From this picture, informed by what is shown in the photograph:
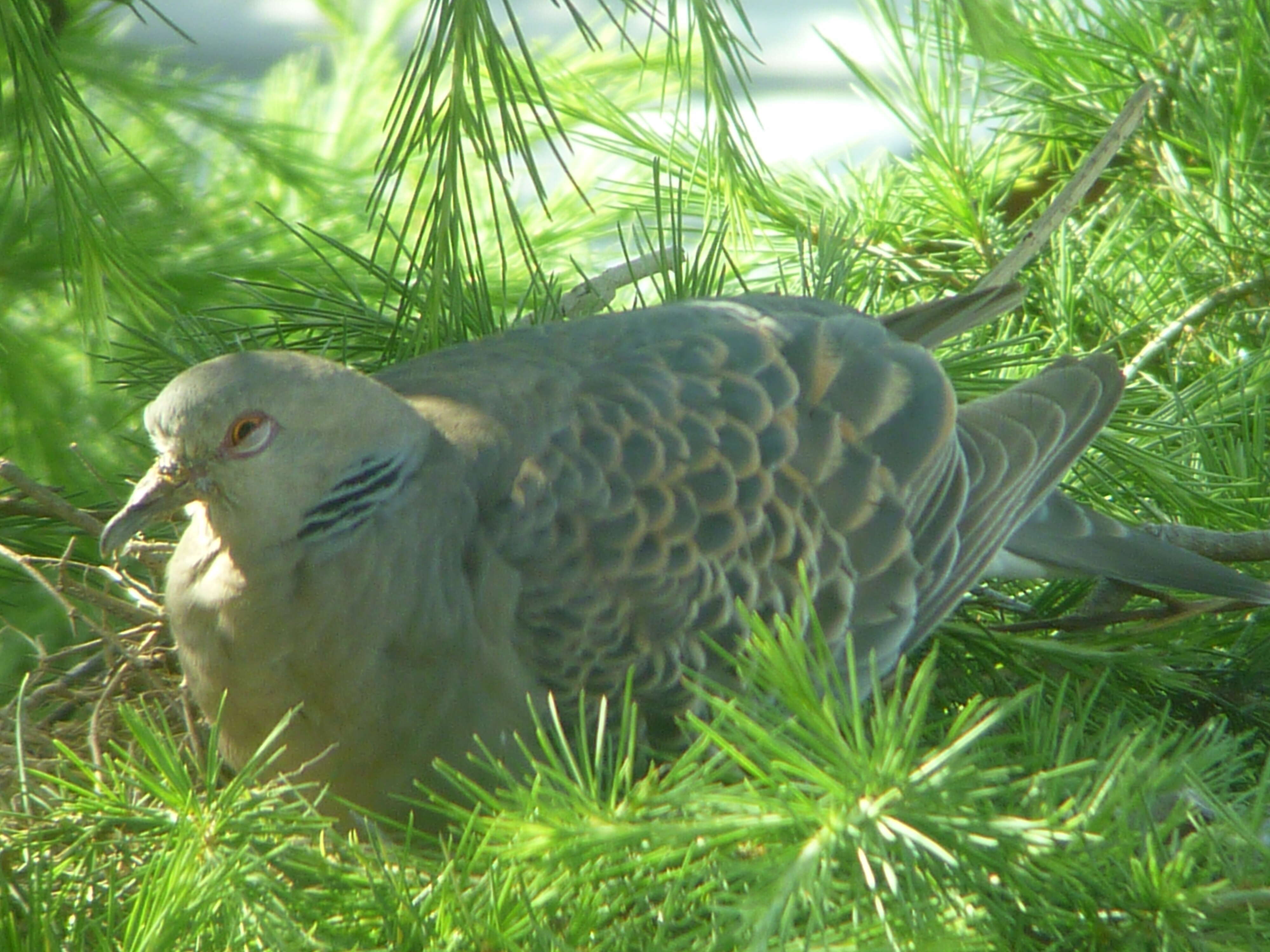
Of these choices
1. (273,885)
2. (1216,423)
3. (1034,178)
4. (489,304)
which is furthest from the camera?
(1034,178)

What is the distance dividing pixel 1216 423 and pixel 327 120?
7.69ft

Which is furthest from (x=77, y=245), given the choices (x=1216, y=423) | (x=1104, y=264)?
(x=1104, y=264)

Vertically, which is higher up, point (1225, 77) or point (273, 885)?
point (1225, 77)

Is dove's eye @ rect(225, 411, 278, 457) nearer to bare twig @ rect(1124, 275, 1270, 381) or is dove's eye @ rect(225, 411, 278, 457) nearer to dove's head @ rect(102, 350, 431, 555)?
dove's head @ rect(102, 350, 431, 555)

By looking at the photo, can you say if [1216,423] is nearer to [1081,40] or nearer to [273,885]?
[1081,40]

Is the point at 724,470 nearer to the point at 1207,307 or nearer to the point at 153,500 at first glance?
the point at 153,500


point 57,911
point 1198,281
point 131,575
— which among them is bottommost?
point 131,575

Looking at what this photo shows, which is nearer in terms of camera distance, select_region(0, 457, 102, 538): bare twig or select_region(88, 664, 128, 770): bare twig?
select_region(88, 664, 128, 770): bare twig

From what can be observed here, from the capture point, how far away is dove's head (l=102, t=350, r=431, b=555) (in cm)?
152

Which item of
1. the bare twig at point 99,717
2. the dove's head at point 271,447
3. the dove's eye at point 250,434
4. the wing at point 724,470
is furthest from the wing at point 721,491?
the bare twig at point 99,717

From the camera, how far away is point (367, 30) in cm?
363

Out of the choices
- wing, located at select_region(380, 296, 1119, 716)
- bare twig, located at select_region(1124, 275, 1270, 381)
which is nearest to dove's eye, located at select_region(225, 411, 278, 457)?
wing, located at select_region(380, 296, 1119, 716)

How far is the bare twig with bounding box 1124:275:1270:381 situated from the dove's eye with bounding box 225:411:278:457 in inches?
48.4

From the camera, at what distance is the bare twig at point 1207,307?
6.59ft
